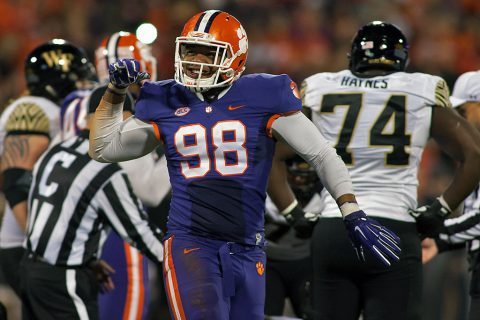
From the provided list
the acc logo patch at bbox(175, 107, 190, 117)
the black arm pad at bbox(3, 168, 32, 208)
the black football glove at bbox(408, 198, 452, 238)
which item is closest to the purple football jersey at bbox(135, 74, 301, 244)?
the acc logo patch at bbox(175, 107, 190, 117)

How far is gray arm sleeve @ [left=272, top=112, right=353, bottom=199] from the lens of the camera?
3.94 m

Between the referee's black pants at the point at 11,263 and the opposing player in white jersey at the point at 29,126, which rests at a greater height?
the opposing player in white jersey at the point at 29,126

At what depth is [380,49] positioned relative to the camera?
4.71 meters

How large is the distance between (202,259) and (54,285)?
1.19m

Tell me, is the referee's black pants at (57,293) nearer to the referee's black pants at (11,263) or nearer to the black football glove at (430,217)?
the referee's black pants at (11,263)

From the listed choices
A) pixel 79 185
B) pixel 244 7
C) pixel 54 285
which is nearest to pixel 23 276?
pixel 54 285

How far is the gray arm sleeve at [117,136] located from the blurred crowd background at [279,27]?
6006mm

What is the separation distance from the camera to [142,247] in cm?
483

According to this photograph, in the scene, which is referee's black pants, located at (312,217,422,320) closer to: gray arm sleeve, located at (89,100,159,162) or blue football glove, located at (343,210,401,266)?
blue football glove, located at (343,210,401,266)

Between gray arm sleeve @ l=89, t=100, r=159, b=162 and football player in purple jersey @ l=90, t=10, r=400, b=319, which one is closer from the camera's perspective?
football player in purple jersey @ l=90, t=10, r=400, b=319

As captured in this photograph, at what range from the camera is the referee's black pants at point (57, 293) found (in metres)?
4.78

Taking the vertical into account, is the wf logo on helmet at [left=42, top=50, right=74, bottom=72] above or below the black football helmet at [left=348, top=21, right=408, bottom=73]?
below

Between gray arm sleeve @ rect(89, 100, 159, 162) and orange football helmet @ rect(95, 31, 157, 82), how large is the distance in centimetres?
207

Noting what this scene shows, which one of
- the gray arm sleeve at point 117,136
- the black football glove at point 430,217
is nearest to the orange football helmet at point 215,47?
the gray arm sleeve at point 117,136
